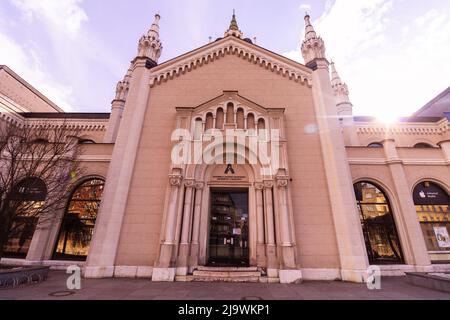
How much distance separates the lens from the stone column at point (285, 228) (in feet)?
33.6

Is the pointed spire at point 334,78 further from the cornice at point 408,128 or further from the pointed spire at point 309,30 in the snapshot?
the pointed spire at point 309,30

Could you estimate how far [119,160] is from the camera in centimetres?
1258

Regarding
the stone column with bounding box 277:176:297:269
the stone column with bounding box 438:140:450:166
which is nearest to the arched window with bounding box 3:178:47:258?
the stone column with bounding box 277:176:297:269

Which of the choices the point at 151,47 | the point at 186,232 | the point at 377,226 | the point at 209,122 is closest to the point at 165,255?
the point at 186,232

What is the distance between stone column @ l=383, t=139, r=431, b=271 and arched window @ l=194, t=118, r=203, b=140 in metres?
13.3

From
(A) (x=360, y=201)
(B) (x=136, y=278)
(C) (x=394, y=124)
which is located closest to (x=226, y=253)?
(B) (x=136, y=278)

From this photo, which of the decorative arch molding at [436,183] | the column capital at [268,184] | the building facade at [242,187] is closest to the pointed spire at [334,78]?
the building facade at [242,187]

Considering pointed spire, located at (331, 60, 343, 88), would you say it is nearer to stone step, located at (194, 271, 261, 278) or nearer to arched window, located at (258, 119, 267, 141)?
arched window, located at (258, 119, 267, 141)

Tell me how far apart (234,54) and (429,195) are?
57.7ft

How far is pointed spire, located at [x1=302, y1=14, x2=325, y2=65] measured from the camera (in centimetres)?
1563

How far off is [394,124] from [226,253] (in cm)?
2341

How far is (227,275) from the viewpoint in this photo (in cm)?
1007

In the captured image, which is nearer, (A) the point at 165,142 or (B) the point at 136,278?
(B) the point at 136,278
